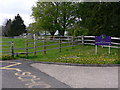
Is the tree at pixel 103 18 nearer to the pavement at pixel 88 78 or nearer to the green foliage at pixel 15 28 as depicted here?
the pavement at pixel 88 78

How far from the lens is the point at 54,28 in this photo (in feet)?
123

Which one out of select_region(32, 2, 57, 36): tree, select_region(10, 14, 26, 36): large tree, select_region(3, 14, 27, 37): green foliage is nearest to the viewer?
select_region(32, 2, 57, 36): tree

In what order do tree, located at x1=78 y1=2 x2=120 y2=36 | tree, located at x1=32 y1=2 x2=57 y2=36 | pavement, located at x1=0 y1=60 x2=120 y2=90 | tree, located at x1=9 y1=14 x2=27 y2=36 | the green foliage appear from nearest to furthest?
pavement, located at x1=0 y1=60 x2=120 y2=90 → tree, located at x1=78 y1=2 x2=120 y2=36 → tree, located at x1=32 y1=2 x2=57 y2=36 → the green foliage → tree, located at x1=9 y1=14 x2=27 y2=36

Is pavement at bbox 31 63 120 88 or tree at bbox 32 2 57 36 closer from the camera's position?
pavement at bbox 31 63 120 88

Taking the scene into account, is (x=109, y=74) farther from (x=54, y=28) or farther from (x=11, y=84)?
(x=54, y=28)

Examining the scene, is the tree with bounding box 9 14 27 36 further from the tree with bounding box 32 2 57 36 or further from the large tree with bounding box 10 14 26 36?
the tree with bounding box 32 2 57 36

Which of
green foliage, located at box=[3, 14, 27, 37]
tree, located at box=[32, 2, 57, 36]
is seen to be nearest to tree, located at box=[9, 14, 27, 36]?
green foliage, located at box=[3, 14, 27, 37]

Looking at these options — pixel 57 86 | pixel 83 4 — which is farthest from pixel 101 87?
pixel 83 4


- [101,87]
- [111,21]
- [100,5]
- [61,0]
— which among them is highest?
[61,0]

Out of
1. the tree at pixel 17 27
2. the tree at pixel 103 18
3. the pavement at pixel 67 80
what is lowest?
the pavement at pixel 67 80

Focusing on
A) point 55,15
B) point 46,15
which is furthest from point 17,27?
point 55,15

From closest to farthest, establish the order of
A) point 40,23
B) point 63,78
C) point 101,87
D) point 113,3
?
point 101,87 < point 63,78 < point 113,3 < point 40,23

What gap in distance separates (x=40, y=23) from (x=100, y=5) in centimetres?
1593

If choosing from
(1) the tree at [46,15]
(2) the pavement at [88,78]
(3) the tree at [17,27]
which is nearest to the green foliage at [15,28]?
(3) the tree at [17,27]
